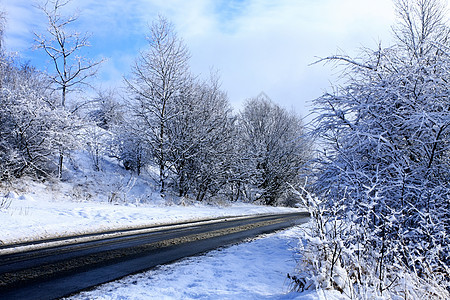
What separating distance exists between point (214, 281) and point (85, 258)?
2.75m

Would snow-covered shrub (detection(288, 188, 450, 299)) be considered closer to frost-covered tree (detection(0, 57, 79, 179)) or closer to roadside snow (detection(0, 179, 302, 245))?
roadside snow (detection(0, 179, 302, 245))

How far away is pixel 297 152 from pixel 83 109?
2055 centimetres

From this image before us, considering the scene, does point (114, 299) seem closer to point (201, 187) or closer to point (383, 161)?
point (383, 161)

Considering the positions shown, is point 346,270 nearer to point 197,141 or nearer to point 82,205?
point 82,205

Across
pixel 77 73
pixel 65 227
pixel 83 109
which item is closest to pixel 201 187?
pixel 83 109

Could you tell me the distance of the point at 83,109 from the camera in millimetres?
21281

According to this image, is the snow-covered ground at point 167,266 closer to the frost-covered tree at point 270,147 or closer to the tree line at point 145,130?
the tree line at point 145,130

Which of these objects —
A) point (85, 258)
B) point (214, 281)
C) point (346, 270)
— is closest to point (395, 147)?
point (346, 270)

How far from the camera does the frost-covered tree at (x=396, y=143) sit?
565cm

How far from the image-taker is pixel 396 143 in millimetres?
6418

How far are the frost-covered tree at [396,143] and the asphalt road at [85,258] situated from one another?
3.79 m

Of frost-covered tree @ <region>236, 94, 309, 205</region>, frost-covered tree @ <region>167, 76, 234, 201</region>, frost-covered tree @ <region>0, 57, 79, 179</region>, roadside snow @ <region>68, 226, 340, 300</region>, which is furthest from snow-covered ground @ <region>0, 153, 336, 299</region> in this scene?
frost-covered tree @ <region>236, 94, 309, 205</region>

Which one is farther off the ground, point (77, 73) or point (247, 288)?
point (77, 73)

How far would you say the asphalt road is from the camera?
4316 mm
